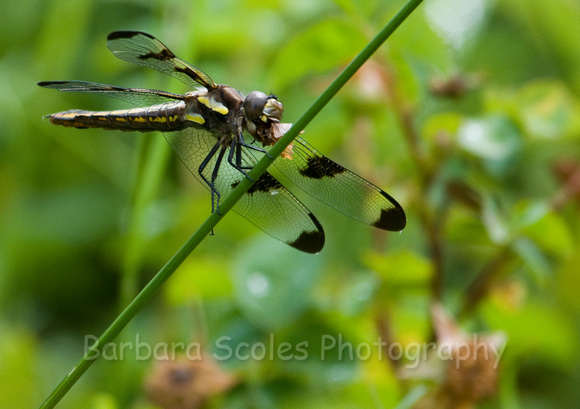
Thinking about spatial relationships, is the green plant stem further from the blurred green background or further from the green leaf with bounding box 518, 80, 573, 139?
the green leaf with bounding box 518, 80, 573, 139

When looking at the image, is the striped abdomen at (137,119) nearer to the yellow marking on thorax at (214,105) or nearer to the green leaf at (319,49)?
the yellow marking on thorax at (214,105)

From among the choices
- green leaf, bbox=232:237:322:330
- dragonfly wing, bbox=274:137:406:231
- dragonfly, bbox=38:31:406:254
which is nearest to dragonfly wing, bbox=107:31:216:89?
dragonfly, bbox=38:31:406:254

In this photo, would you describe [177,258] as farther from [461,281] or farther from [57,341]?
[461,281]

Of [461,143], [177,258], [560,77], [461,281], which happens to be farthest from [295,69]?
[560,77]

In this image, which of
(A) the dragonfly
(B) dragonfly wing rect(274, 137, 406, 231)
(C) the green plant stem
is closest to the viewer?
(C) the green plant stem

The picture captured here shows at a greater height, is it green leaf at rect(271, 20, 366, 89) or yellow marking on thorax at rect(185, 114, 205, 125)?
green leaf at rect(271, 20, 366, 89)

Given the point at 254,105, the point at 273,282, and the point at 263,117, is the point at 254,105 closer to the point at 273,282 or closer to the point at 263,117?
the point at 263,117

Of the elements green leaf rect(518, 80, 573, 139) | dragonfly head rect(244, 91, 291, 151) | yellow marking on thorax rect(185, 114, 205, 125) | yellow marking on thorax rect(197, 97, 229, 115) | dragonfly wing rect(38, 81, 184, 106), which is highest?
green leaf rect(518, 80, 573, 139)

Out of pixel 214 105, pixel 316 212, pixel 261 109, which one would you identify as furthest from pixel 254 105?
pixel 316 212

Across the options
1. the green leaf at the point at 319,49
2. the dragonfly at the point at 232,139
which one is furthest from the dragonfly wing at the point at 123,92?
the green leaf at the point at 319,49
